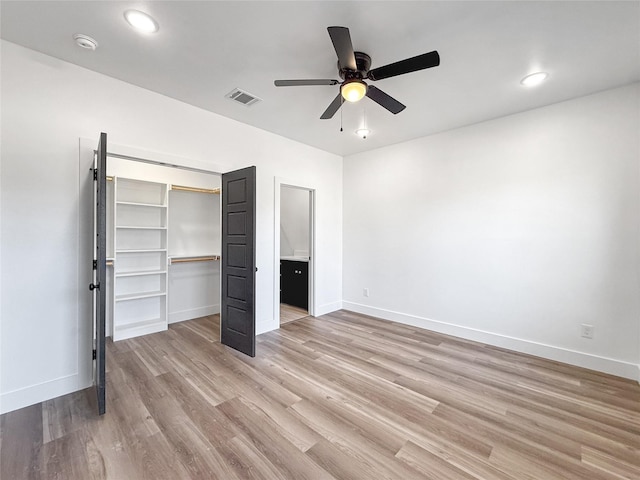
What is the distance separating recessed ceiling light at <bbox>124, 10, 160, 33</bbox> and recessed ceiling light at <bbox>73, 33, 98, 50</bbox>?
0.45 metres

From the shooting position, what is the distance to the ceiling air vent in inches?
114

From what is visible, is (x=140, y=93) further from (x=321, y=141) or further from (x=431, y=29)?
(x=431, y=29)

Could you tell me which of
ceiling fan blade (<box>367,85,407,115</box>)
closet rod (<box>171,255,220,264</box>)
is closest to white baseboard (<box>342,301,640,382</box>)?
closet rod (<box>171,255,220,264</box>)

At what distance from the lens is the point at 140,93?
285 centimetres

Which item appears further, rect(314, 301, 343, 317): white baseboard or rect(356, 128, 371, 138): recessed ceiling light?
rect(314, 301, 343, 317): white baseboard

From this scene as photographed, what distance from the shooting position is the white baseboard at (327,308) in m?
4.80

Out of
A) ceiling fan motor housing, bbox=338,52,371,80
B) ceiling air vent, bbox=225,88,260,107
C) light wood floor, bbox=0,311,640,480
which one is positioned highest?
ceiling air vent, bbox=225,88,260,107

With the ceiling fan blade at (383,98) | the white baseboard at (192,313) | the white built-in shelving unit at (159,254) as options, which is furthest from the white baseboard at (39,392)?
the ceiling fan blade at (383,98)

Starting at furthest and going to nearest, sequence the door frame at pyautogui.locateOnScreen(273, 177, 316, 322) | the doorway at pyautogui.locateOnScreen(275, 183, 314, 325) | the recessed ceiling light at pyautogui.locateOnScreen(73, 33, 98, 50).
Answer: the doorway at pyautogui.locateOnScreen(275, 183, 314, 325) → the door frame at pyautogui.locateOnScreen(273, 177, 316, 322) → the recessed ceiling light at pyautogui.locateOnScreen(73, 33, 98, 50)

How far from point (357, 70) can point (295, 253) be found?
14.0ft

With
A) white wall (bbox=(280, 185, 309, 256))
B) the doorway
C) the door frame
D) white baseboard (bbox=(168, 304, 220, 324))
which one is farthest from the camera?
white wall (bbox=(280, 185, 309, 256))

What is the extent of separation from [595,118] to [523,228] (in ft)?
4.21

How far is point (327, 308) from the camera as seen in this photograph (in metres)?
4.97

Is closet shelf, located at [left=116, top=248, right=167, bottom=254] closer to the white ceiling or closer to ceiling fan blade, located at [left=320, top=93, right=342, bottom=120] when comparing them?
the white ceiling
